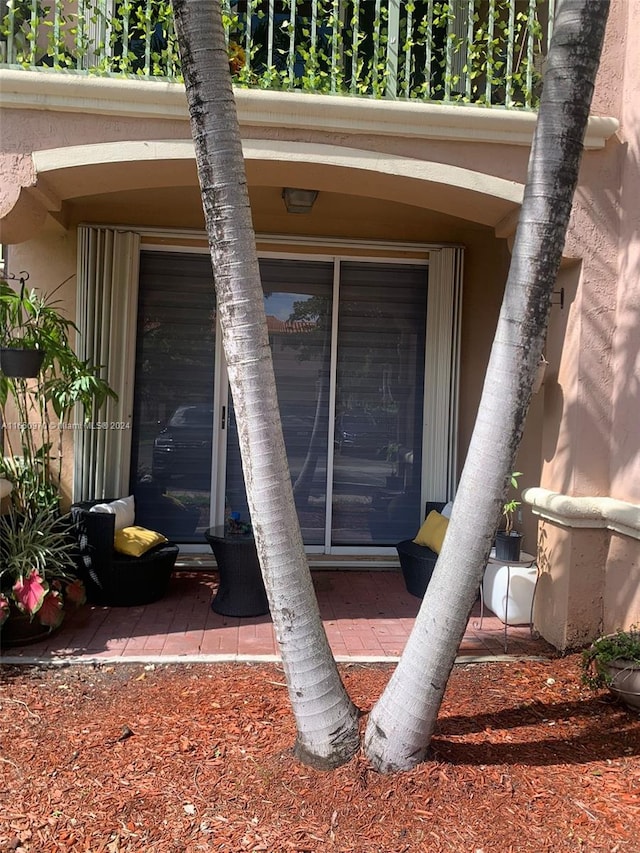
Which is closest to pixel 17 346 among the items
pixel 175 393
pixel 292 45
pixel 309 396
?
pixel 175 393

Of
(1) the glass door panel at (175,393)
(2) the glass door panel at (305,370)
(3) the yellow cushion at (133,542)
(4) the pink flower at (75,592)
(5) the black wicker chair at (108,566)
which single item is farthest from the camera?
(2) the glass door panel at (305,370)

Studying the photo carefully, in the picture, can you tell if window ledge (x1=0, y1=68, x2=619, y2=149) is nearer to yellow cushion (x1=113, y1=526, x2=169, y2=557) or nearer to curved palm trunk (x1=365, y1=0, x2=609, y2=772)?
curved palm trunk (x1=365, y1=0, x2=609, y2=772)

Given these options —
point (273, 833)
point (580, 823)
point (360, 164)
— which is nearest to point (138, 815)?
point (273, 833)

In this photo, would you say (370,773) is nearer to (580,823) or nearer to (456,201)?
(580,823)

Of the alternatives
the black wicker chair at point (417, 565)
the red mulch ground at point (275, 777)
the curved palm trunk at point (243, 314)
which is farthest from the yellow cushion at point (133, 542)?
the curved palm trunk at point (243, 314)

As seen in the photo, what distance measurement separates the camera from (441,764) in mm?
2656

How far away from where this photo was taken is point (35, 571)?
157 inches

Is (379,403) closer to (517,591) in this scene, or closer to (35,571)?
(517,591)

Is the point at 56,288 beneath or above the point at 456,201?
beneath

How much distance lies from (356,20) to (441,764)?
4.13 metres

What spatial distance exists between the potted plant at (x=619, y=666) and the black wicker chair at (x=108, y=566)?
3.00 meters

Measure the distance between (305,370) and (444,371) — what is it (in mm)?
1292

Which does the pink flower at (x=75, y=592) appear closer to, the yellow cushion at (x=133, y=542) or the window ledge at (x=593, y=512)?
the yellow cushion at (x=133, y=542)

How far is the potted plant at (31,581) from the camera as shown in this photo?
390 centimetres
